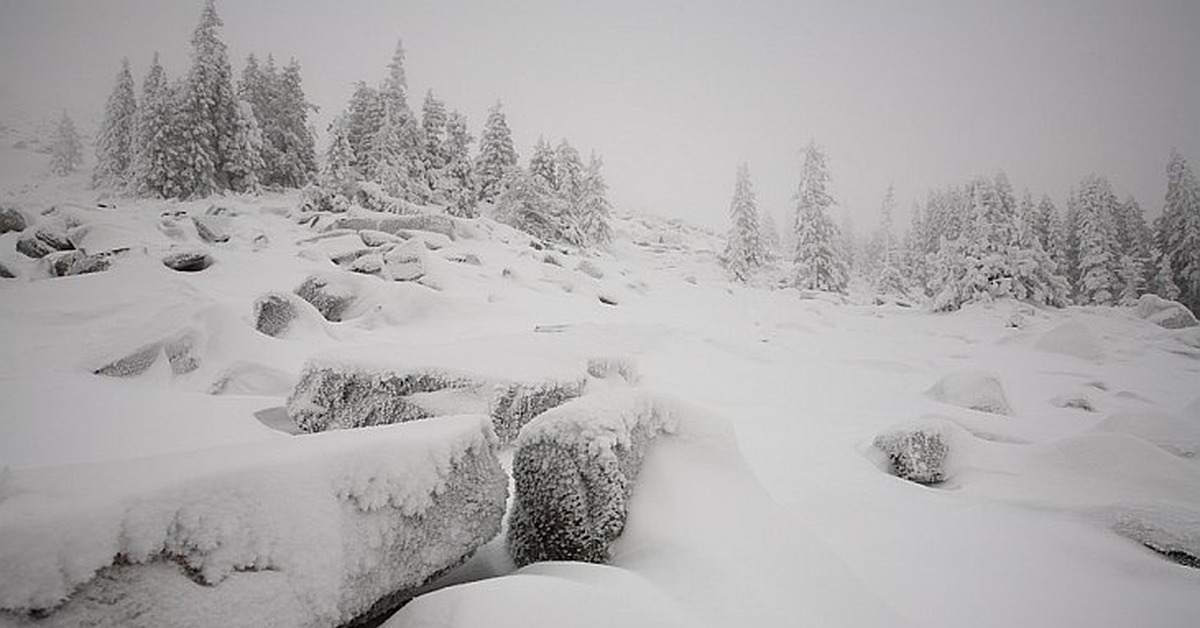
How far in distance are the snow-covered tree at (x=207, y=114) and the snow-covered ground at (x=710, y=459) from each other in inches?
925

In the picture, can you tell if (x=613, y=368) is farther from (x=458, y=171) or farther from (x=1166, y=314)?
(x=458, y=171)

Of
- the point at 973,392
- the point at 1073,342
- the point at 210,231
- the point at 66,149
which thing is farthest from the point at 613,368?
the point at 66,149

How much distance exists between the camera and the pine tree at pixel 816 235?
123 ft

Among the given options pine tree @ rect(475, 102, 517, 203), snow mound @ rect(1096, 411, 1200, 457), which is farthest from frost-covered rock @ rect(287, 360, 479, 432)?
pine tree @ rect(475, 102, 517, 203)

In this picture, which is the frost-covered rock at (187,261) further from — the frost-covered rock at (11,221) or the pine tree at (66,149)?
the pine tree at (66,149)

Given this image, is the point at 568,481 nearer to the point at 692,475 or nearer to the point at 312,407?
the point at 692,475

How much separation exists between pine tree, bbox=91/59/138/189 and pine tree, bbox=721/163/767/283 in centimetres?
4552

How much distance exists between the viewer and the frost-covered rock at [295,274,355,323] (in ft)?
32.6

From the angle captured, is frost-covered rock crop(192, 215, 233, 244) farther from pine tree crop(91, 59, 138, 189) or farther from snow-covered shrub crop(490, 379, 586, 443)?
pine tree crop(91, 59, 138, 189)

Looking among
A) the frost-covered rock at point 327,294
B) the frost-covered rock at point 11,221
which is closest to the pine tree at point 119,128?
the frost-covered rock at point 11,221

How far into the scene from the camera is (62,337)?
603 cm

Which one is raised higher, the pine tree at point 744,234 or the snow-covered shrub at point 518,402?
the pine tree at point 744,234

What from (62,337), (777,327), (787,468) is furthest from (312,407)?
(777,327)

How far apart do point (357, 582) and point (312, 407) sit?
226 centimetres
